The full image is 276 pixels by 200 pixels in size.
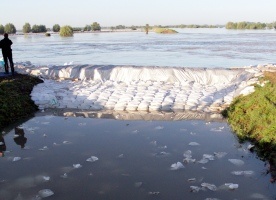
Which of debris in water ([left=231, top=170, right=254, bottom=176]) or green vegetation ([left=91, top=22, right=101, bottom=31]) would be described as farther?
green vegetation ([left=91, top=22, right=101, bottom=31])

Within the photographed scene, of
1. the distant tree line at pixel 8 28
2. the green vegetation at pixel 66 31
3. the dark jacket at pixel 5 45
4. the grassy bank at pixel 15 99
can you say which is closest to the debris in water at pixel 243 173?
the grassy bank at pixel 15 99

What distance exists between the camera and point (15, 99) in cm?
1009

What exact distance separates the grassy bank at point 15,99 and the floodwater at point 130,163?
0.57m

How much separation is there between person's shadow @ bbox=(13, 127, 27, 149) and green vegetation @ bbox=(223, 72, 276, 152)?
5.26 m

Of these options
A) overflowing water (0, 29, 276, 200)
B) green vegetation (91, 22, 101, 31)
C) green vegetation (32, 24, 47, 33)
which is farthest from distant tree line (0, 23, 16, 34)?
overflowing water (0, 29, 276, 200)

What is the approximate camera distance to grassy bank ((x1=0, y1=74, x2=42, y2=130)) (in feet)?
30.4

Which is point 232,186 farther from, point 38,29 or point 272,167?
point 38,29

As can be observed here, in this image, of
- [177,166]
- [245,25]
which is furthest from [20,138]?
[245,25]

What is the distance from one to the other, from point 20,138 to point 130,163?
10.7ft

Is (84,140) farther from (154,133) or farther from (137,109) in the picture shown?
(137,109)

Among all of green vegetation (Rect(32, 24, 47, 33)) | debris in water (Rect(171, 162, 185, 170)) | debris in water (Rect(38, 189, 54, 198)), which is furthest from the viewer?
→ green vegetation (Rect(32, 24, 47, 33))

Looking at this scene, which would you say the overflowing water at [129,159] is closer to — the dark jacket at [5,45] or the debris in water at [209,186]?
the debris in water at [209,186]

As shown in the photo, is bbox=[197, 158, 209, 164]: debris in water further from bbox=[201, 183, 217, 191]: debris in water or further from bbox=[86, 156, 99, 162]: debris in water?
bbox=[86, 156, 99, 162]: debris in water

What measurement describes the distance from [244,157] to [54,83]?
8.26m
